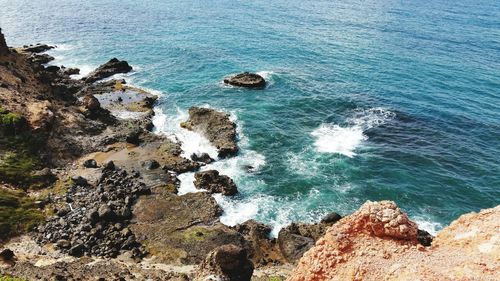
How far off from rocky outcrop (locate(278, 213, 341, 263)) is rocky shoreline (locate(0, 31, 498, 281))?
125 millimetres

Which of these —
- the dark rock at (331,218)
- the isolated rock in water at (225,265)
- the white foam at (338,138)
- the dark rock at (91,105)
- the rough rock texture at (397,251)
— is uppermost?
the rough rock texture at (397,251)

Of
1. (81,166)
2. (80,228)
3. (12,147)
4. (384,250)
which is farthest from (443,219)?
(12,147)

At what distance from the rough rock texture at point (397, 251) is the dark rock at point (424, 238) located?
2162cm

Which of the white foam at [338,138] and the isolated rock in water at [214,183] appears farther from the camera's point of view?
the white foam at [338,138]

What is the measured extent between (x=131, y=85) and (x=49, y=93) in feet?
73.4

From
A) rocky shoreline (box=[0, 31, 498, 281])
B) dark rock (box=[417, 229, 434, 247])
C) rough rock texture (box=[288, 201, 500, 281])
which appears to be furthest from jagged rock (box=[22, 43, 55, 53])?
rough rock texture (box=[288, 201, 500, 281])

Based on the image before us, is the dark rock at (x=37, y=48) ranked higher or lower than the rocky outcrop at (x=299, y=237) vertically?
higher

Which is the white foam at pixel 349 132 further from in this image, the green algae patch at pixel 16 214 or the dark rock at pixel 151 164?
the green algae patch at pixel 16 214

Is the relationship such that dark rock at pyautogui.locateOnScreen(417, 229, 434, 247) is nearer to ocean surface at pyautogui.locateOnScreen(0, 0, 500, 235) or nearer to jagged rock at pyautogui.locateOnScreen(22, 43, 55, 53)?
ocean surface at pyautogui.locateOnScreen(0, 0, 500, 235)

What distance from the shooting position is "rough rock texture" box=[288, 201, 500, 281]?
17141 mm

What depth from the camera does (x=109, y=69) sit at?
101m

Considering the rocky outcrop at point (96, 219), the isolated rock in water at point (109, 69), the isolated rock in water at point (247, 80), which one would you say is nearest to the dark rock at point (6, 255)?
the rocky outcrop at point (96, 219)

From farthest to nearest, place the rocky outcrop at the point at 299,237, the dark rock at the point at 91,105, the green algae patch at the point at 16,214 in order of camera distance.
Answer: the dark rock at the point at 91,105 < the green algae patch at the point at 16,214 < the rocky outcrop at the point at 299,237

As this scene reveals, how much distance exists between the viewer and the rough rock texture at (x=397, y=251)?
17.1 meters
